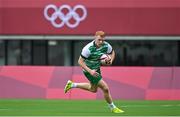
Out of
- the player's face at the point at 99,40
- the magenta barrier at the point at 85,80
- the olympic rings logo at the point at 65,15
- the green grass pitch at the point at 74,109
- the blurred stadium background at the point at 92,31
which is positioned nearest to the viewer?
the green grass pitch at the point at 74,109

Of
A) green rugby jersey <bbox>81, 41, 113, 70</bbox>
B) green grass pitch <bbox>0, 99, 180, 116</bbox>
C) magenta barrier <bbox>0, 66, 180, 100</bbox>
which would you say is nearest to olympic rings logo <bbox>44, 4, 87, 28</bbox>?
magenta barrier <bbox>0, 66, 180, 100</bbox>

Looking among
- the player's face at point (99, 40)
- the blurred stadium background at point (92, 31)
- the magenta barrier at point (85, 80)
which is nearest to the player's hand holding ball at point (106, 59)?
the player's face at point (99, 40)

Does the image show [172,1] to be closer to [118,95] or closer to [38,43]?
[38,43]

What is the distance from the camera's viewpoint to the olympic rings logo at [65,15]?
3616 cm

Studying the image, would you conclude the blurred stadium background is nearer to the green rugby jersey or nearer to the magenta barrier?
the magenta barrier

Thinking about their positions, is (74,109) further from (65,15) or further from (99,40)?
(65,15)

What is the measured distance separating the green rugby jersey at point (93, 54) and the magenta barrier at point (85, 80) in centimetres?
655

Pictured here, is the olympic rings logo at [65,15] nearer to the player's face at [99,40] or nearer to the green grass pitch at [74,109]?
the green grass pitch at [74,109]

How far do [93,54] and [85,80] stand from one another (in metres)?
7.11

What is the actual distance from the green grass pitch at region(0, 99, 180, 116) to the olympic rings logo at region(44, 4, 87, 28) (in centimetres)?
1333

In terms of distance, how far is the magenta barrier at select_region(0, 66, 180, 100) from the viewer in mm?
24612

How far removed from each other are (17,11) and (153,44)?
22.5 feet

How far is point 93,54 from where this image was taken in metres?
17.9

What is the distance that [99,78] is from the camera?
1797cm
